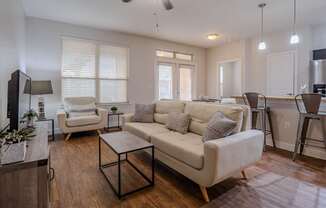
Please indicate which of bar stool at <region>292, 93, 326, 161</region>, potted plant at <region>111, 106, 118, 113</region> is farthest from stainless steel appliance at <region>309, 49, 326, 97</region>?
potted plant at <region>111, 106, 118, 113</region>

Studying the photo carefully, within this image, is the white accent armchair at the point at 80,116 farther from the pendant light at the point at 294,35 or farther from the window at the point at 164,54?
the pendant light at the point at 294,35

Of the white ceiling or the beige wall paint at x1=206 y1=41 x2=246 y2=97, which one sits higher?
the white ceiling

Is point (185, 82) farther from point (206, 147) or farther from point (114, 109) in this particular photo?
point (206, 147)

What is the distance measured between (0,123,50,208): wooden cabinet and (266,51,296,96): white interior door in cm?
581

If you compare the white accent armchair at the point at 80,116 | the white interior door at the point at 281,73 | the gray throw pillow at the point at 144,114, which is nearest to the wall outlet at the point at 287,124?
the white interior door at the point at 281,73

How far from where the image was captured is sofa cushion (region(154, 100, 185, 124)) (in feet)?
11.2

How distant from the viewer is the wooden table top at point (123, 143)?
212cm

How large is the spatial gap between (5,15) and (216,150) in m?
2.74

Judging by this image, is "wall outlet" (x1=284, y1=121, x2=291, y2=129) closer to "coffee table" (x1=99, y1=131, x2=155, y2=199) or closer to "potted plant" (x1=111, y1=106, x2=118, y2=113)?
"coffee table" (x1=99, y1=131, x2=155, y2=199)

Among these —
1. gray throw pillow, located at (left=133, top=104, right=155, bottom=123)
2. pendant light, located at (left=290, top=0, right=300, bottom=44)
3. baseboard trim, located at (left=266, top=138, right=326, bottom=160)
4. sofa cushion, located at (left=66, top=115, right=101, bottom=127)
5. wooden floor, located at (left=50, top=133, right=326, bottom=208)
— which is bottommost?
wooden floor, located at (left=50, top=133, right=326, bottom=208)

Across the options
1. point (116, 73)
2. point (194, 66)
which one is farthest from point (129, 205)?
point (194, 66)

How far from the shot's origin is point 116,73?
214 inches

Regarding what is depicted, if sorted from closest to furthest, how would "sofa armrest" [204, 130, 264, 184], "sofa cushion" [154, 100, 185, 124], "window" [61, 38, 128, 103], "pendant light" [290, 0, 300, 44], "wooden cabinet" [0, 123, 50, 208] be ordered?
"wooden cabinet" [0, 123, 50, 208], "sofa armrest" [204, 130, 264, 184], "pendant light" [290, 0, 300, 44], "sofa cushion" [154, 100, 185, 124], "window" [61, 38, 128, 103]

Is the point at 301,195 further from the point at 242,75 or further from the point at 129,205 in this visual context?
the point at 242,75
